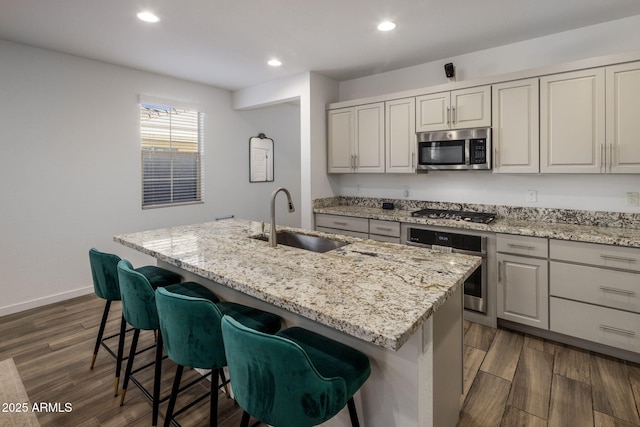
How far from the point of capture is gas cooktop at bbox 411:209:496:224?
317 cm

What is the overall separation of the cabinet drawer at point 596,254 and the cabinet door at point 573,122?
68 centimetres

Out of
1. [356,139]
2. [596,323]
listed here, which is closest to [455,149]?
[356,139]

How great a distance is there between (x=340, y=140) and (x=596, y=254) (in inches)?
112

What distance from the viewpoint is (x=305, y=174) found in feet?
14.1

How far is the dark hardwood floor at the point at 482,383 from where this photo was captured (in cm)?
193

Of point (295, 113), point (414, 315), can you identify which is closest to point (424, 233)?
point (414, 315)

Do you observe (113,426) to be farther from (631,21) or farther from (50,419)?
(631,21)

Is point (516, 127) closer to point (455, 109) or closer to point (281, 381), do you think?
point (455, 109)

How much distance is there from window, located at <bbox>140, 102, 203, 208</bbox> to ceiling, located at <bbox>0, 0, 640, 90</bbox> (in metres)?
0.70

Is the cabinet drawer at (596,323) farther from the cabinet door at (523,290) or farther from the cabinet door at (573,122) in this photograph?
the cabinet door at (573,122)

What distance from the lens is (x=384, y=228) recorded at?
3.65 m

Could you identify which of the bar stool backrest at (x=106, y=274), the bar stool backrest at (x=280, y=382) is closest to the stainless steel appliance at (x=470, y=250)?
the bar stool backrest at (x=280, y=382)

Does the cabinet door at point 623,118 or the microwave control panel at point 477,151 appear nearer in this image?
the cabinet door at point 623,118

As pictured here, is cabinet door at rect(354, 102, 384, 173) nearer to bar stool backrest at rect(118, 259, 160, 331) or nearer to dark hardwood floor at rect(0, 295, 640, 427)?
dark hardwood floor at rect(0, 295, 640, 427)
